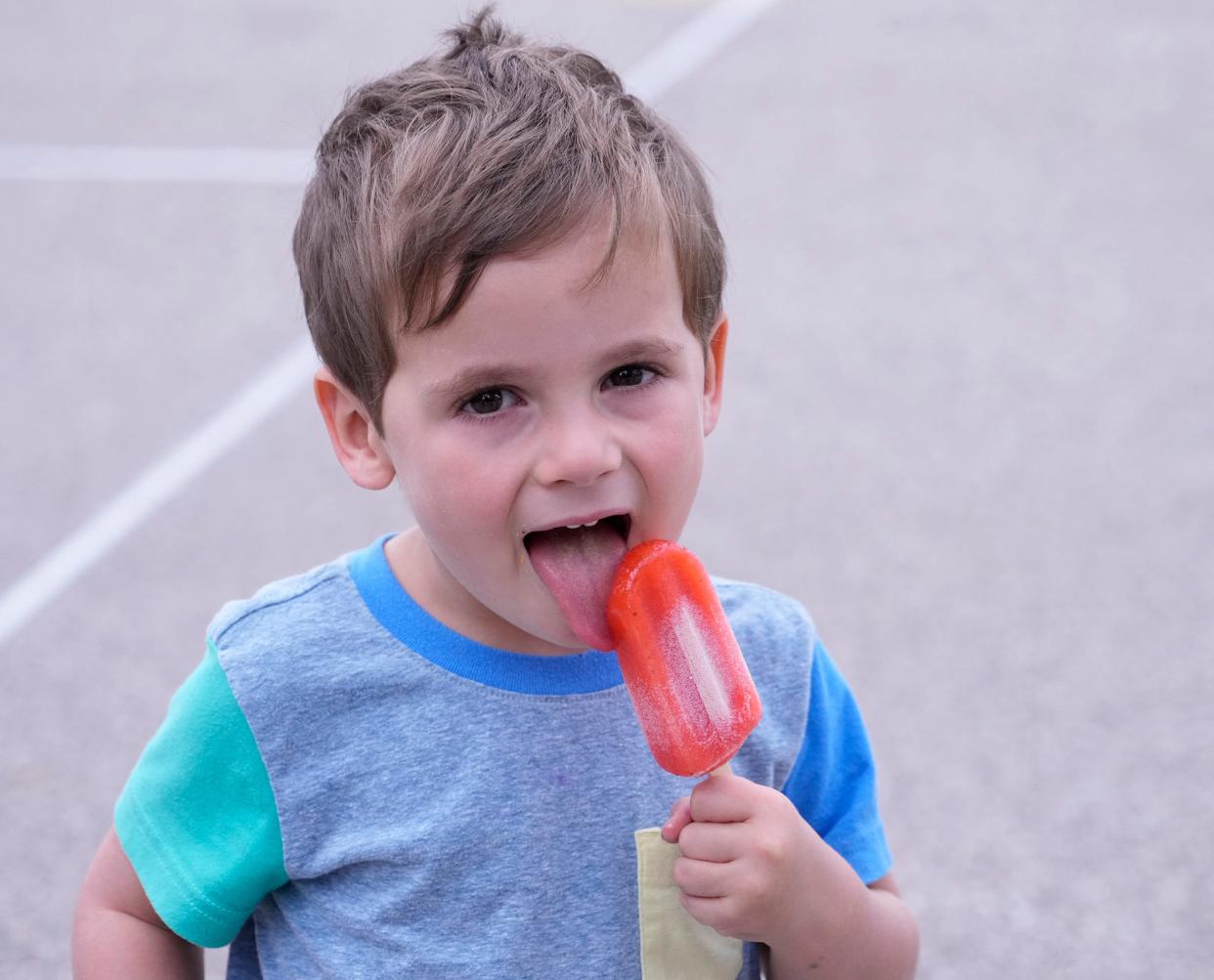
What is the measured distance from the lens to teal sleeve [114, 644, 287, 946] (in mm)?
1741

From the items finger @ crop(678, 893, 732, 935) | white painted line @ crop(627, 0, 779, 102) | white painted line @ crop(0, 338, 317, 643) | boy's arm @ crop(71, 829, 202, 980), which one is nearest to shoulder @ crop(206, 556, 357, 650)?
boy's arm @ crop(71, 829, 202, 980)

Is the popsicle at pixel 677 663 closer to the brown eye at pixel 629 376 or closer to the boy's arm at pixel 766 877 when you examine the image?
the boy's arm at pixel 766 877

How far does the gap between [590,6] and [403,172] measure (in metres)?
8.09

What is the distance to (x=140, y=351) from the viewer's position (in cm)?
545

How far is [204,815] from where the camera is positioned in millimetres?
1745

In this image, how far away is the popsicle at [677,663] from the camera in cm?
164

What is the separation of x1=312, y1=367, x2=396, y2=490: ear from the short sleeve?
0.56 meters

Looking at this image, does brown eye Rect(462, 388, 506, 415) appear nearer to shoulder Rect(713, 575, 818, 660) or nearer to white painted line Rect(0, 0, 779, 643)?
shoulder Rect(713, 575, 818, 660)

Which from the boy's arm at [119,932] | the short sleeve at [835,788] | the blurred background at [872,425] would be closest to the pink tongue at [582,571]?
the short sleeve at [835,788]

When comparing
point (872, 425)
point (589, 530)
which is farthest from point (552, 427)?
point (872, 425)

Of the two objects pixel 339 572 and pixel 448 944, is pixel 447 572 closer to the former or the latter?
pixel 339 572

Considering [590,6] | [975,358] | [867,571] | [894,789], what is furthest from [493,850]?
[590,6]

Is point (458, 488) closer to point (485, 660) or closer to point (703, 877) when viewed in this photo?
point (485, 660)

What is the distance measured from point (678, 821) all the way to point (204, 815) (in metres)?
0.51
